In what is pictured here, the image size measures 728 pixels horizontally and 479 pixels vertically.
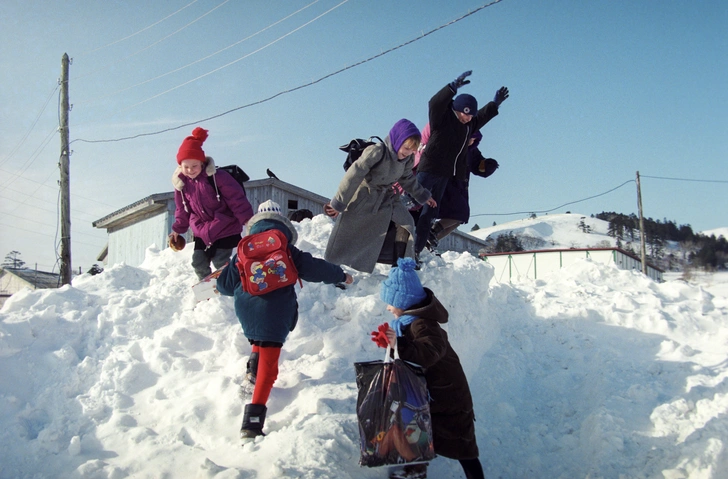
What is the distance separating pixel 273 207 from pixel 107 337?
2218 millimetres

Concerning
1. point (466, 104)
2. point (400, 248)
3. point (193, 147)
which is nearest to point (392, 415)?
point (400, 248)

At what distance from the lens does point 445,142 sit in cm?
532

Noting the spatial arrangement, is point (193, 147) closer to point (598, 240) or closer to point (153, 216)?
point (153, 216)

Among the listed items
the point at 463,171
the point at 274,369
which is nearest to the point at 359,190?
the point at 463,171

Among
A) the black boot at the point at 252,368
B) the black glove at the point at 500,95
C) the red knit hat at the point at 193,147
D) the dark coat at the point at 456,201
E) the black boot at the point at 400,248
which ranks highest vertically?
the black glove at the point at 500,95

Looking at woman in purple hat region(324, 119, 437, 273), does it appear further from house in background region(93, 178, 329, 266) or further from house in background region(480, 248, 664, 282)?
house in background region(480, 248, 664, 282)

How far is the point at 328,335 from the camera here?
4570mm

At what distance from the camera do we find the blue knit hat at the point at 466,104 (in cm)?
530

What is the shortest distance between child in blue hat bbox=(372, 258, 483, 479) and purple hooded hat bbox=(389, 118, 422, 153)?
1896 millimetres

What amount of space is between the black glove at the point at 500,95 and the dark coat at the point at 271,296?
10.2 feet

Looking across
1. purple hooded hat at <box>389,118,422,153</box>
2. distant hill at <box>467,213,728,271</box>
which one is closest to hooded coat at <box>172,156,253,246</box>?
purple hooded hat at <box>389,118,422,153</box>

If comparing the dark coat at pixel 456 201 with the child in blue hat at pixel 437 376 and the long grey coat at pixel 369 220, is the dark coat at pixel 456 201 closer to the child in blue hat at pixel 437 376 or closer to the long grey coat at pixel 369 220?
the long grey coat at pixel 369 220

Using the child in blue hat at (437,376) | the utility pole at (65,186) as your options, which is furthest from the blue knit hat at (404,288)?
the utility pole at (65,186)

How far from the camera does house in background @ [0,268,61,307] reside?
25.3 m
